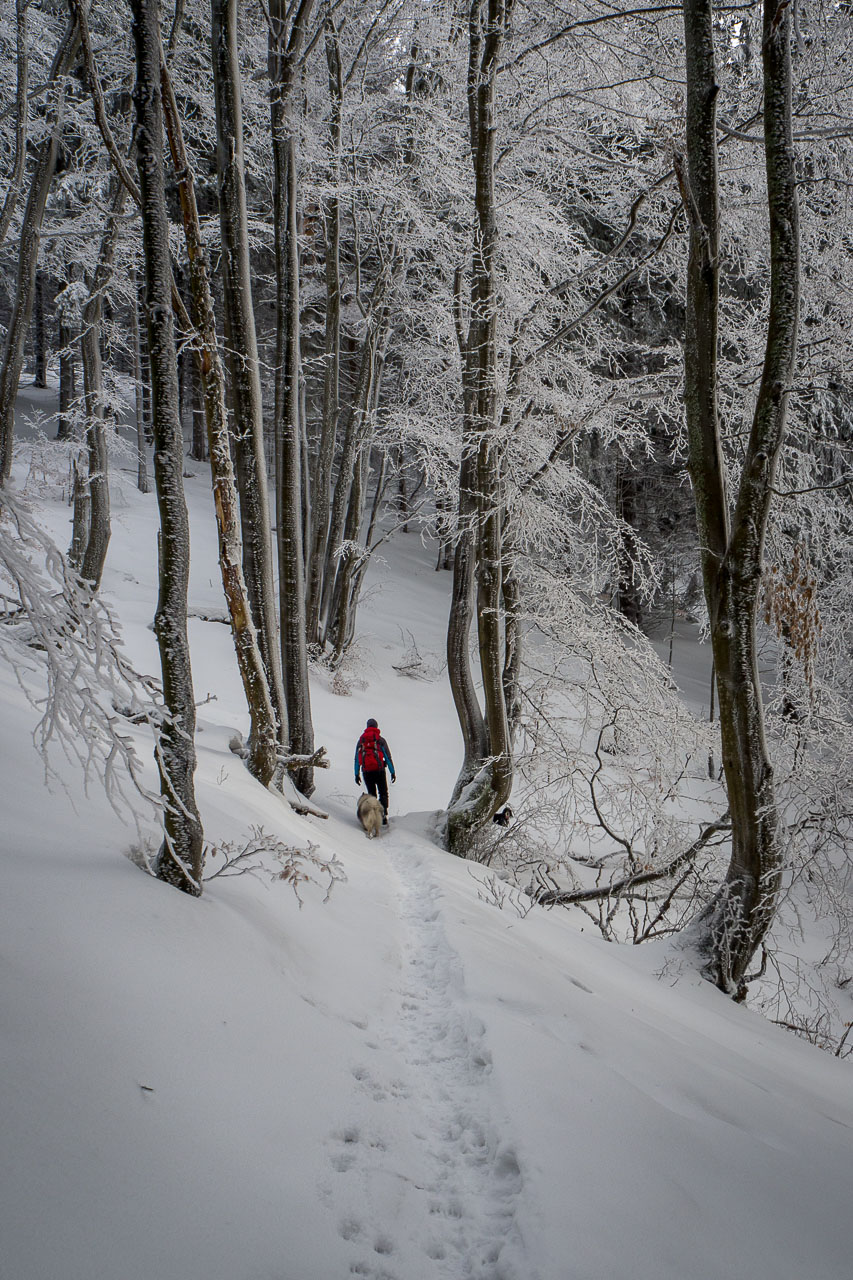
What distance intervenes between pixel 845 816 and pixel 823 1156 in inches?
94.3

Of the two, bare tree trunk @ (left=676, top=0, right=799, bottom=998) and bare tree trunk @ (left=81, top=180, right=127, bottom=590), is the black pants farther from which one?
bare tree trunk @ (left=81, top=180, right=127, bottom=590)

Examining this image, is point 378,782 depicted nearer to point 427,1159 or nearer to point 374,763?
point 374,763

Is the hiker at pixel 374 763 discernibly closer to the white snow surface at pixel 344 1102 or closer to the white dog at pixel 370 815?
the white dog at pixel 370 815

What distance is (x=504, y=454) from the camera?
261 inches

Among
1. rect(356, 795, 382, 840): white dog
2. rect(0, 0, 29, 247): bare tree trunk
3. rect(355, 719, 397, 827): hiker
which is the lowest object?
rect(356, 795, 382, 840): white dog

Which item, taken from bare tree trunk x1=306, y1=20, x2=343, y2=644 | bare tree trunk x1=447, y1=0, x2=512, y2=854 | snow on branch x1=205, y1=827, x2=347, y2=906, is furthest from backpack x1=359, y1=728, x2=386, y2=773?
bare tree trunk x1=306, y1=20, x2=343, y2=644

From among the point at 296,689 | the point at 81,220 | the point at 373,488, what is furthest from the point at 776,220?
the point at 373,488

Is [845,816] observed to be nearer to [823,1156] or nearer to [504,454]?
[823,1156]

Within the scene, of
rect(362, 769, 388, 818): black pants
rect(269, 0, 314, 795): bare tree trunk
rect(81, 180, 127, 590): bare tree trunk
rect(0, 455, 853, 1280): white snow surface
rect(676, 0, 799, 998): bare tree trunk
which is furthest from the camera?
rect(81, 180, 127, 590): bare tree trunk

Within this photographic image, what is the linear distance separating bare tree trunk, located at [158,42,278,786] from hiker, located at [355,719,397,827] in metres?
2.18

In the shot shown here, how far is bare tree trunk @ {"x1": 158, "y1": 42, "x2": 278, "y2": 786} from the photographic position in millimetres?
3909

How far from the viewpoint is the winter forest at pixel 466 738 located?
6.29ft

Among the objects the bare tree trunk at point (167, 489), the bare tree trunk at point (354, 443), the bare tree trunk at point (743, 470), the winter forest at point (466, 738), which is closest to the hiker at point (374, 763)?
the winter forest at point (466, 738)

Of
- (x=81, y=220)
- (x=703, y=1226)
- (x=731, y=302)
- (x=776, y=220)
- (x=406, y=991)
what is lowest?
(x=406, y=991)
